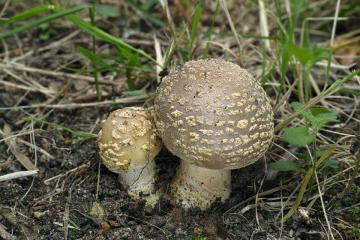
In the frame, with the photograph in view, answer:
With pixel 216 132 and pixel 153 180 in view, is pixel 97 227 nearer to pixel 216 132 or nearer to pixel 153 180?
pixel 153 180

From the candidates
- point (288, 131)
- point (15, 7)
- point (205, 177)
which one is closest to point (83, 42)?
point (15, 7)

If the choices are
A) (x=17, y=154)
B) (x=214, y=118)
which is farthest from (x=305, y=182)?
(x=17, y=154)

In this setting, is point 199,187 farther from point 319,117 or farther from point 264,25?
point 264,25

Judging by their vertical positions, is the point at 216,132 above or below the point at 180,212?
above

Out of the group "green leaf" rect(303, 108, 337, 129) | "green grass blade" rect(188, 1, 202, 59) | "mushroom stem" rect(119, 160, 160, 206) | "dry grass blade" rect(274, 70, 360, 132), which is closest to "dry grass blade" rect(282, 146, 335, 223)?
"green leaf" rect(303, 108, 337, 129)

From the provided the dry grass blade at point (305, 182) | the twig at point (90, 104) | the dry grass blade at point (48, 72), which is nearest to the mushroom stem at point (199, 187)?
the dry grass blade at point (305, 182)

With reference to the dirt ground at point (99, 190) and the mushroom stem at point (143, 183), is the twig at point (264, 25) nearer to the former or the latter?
the dirt ground at point (99, 190)
